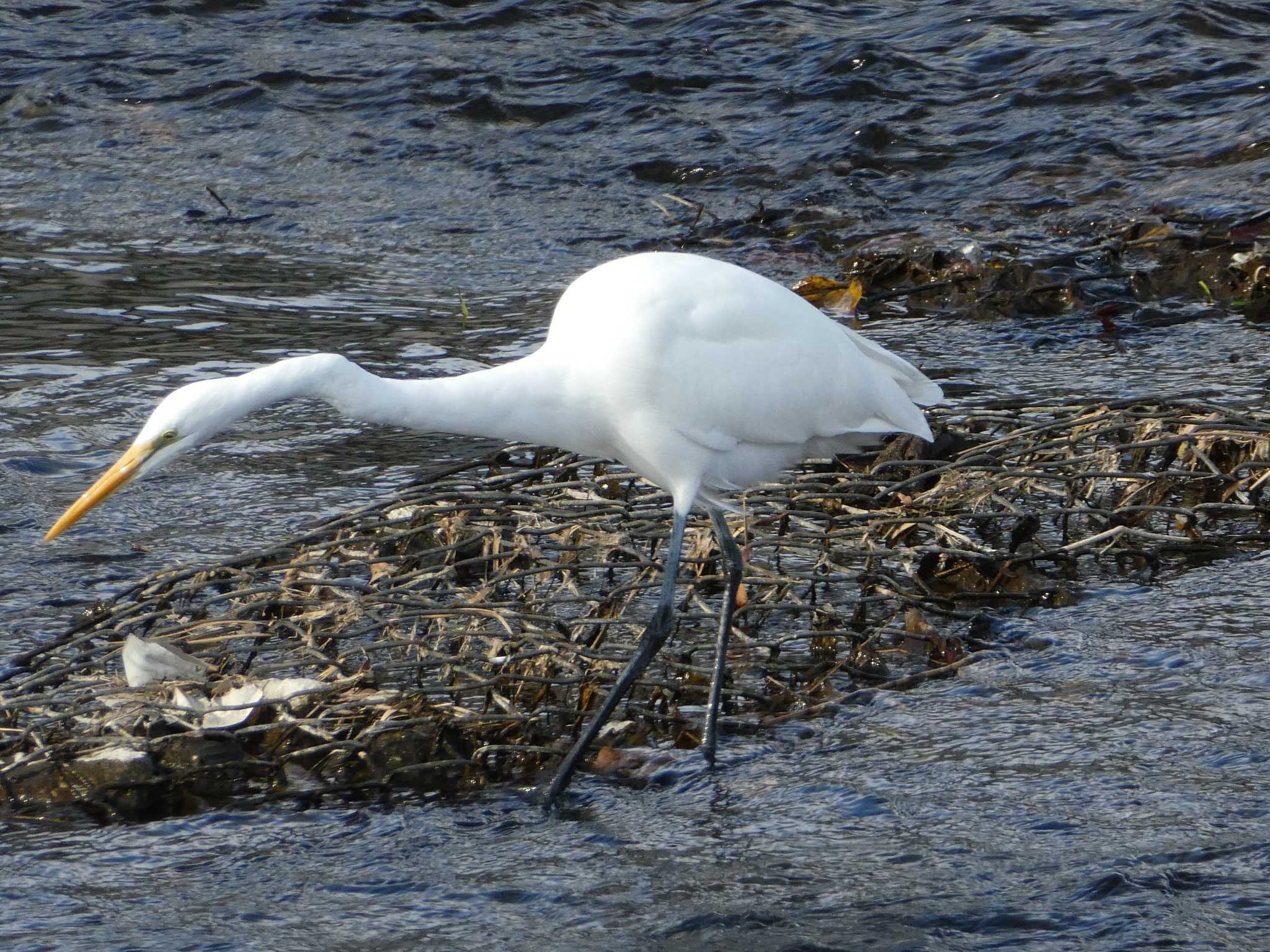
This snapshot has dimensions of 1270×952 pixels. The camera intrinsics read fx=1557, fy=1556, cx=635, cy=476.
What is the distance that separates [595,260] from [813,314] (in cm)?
325

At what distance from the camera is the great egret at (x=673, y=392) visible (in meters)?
3.23

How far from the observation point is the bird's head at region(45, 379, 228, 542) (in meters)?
2.84

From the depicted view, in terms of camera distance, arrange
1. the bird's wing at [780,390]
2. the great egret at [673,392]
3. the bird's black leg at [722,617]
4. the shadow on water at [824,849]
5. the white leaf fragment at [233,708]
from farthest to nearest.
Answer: the bird's wing at [780,390]
the bird's black leg at [722,617]
the great egret at [673,392]
the white leaf fragment at [233,708]
the shadow on water at [824,849]

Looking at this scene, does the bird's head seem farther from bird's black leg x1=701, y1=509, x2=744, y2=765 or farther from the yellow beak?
bird's black leg x1=701, y1=509, x2=744, y2=765

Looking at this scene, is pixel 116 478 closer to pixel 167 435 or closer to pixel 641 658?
pixel 167 435

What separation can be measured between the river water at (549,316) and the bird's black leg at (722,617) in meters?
0.06

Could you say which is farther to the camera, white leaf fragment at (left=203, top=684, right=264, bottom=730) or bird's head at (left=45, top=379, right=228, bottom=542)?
white leaf fragment at (left=203, top=684, right=264, bottom=730)

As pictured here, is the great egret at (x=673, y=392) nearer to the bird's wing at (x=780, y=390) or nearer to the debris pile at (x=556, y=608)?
the bird's wing at (x=780, y=390)

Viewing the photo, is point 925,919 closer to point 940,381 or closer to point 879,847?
point 879,847

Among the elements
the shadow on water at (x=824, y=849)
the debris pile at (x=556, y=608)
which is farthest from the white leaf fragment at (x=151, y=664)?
the shadow on water at (x=824, y=849)

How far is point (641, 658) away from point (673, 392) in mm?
602

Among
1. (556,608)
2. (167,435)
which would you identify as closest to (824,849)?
(556,608)

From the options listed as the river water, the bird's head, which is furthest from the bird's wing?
the bird's head

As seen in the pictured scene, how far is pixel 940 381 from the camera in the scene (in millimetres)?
5496
